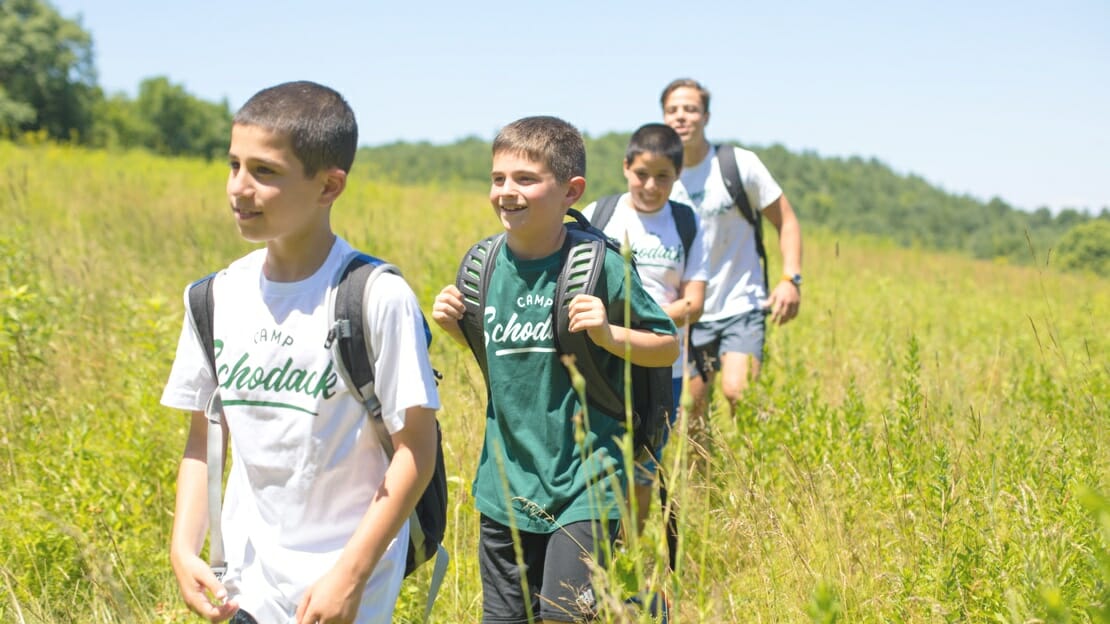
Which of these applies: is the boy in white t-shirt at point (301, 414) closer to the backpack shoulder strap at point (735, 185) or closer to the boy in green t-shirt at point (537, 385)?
the boy in green t-shirt at point (537, 385)

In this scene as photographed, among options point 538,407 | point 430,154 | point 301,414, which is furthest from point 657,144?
point 430,154

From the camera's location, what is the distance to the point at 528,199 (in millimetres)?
2707

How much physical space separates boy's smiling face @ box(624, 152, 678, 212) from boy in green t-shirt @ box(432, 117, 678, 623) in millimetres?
1158

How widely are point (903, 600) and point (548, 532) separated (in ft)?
3.35

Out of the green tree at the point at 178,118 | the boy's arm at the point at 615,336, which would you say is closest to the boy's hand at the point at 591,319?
the boy's arm at the point at 615,336

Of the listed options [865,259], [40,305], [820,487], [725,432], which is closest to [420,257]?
[40,305]

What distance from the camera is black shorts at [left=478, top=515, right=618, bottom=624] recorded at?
253 cm

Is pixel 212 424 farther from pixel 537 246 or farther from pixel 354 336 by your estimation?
pixel 537 246

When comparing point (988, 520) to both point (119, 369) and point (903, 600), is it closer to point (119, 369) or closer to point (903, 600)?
point (903, 600)

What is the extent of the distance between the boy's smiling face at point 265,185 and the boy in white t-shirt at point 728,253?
3048 mm

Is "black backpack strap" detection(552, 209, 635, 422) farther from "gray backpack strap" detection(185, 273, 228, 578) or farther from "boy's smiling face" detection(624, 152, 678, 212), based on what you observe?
"boy's smiling face" detection(624, 152, 678, 212)

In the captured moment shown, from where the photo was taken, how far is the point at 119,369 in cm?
507

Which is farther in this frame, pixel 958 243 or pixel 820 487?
pixel 958 243

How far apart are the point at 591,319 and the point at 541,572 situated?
85 centimetres
